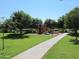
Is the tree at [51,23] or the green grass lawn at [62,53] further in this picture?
the tree at [51,23]

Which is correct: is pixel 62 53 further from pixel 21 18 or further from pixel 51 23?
pixel 51 23

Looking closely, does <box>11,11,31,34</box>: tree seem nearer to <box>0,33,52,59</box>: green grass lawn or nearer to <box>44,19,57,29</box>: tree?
<box>0,33,52,59</box>: green grass lawn

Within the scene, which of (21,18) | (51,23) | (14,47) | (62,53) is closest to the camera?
(62,53)

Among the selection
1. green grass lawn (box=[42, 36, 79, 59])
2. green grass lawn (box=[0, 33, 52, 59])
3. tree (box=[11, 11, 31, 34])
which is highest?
tree (box=[11, 11, 31, 34])

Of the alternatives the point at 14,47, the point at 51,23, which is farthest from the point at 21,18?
the point at 51,23

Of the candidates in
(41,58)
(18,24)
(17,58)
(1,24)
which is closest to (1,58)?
(17,58)

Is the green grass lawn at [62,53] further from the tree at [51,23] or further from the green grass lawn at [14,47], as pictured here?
the tree at [51,23]

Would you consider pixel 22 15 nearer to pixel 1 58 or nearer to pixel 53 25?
pixel 1 58

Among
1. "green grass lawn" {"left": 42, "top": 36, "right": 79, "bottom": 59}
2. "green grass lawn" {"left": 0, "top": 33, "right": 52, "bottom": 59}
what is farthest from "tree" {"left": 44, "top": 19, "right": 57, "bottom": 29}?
"green grass lawn" {"left": 42, "top": 36, "right": 79, "bottom": 59}

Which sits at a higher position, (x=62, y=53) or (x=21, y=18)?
(x=21, y=18)

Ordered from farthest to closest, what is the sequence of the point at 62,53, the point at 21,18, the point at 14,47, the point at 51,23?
the point at 51,23 < the point at 21,18 < the point at 14,47 < the point at 62,53

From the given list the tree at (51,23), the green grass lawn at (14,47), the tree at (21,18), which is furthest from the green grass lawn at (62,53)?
the tree at (51,23)

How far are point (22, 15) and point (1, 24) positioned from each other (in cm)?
3129

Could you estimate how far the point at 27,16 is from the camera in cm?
5884
